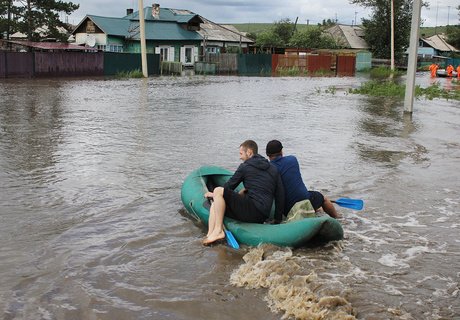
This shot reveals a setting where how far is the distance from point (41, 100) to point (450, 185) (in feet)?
49.1

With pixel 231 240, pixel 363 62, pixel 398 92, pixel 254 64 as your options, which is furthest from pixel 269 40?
pixel 231 240

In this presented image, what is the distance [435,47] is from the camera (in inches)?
3297

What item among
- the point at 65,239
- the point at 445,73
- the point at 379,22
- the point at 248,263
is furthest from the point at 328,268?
the point at 379,22

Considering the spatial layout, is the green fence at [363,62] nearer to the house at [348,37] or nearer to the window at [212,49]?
the house at [348,37]

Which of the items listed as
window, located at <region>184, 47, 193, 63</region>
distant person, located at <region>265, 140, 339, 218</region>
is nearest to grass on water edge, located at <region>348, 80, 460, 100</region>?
distant person, located at <region>265, 140, 339, 218</region>

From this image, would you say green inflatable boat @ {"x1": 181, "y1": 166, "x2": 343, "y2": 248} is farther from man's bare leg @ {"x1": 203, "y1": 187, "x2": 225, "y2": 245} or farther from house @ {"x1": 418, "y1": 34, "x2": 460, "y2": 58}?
house @ {"x1": 418, "y1": 34, "x2": 460, "y2": 58}

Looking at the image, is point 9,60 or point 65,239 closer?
point 65,239

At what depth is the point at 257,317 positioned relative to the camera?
447 cm

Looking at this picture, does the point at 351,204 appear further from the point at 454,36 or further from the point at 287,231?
the point at 454,36

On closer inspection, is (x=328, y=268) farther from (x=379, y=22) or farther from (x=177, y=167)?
(x=379, y=22)

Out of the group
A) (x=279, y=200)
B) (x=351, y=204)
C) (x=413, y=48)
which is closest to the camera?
(x=279, y=200)

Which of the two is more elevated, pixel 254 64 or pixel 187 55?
pixel 187 55

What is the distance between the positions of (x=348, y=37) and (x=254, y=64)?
89.8ft

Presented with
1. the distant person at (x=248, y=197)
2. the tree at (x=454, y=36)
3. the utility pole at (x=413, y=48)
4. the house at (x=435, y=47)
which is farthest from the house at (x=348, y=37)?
the distant person at (x=248, y=197)
